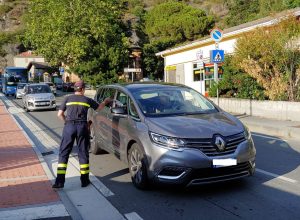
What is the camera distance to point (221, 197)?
574 cm

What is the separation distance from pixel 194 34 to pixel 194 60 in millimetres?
24958

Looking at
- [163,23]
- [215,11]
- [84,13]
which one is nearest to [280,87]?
[84,13]

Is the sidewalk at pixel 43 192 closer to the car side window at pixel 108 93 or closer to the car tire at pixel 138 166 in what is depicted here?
the car tire at pixel 138 166

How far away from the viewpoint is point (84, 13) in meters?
40.3

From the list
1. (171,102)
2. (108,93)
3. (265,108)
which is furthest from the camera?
(265,108)

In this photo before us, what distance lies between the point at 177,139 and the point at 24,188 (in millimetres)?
2609

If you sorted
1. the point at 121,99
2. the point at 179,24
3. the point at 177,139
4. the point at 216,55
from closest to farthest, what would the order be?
the point at 177,139
the point at 121,99
the point at 216,55
the point at 179,24

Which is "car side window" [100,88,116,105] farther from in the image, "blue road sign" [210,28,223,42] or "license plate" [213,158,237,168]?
"blue road sign" [210,28,223,42]

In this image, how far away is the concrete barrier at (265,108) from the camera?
1449 cm

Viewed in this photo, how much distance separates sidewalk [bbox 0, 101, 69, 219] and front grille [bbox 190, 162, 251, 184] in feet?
5.88

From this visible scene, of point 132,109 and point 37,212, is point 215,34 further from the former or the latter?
point 37,212

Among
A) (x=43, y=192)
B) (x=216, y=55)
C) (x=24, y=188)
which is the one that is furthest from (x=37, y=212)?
(x=216, y=55)

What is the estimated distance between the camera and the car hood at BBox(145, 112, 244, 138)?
5656mm

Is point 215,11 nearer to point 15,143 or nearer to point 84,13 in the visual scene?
point 84,13
